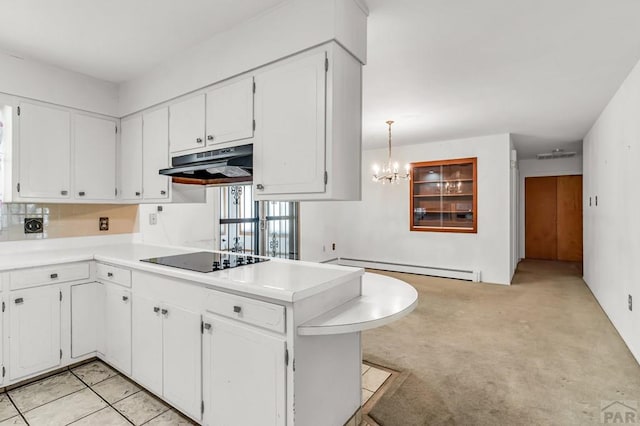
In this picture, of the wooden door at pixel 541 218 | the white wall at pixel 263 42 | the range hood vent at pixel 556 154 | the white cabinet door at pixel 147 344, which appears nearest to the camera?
the white wall at pixel 263 42

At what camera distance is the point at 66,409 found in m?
2.14

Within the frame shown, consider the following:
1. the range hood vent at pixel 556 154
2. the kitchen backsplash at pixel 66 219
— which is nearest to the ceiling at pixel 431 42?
the kitchen backsplash at pixel 66 219

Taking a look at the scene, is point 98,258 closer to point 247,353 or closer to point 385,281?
point 247,353

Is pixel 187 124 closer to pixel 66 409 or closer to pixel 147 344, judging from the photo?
pixel 147 344

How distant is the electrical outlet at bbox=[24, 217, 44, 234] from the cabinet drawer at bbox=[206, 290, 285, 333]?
226 centimetres

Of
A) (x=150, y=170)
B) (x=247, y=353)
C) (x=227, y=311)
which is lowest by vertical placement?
(x=247, y=353)

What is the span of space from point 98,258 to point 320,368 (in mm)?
2075

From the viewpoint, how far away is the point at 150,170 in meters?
2.97

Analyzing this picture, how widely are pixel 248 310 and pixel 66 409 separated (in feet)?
5.31

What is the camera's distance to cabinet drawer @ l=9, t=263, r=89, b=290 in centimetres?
233

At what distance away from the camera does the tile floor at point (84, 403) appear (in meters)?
2.04

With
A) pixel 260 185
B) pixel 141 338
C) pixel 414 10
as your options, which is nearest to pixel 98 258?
pixel 141 338

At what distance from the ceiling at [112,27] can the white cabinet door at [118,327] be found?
1.83 m

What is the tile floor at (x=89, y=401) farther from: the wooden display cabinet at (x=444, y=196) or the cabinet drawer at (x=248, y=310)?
the wooden display cabinet at (x=444, y=196)
